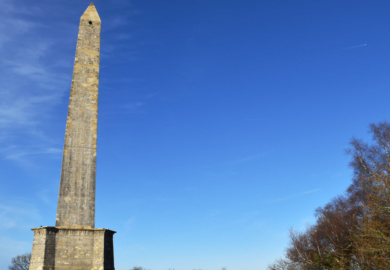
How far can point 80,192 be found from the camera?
18484mm

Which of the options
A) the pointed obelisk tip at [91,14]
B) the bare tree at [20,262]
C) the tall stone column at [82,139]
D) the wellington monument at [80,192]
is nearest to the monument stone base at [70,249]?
the wellington monument at [80,192]

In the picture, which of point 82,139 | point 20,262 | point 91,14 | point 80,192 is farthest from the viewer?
point 20,262

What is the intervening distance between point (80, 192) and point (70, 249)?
9.06 feet

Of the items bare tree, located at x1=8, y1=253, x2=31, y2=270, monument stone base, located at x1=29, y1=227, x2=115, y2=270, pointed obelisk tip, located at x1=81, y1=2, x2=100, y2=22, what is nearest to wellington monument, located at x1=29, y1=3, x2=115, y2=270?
monument stone base, located at x1=29, y1=227, x2=115, y2=270

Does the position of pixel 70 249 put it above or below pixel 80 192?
below

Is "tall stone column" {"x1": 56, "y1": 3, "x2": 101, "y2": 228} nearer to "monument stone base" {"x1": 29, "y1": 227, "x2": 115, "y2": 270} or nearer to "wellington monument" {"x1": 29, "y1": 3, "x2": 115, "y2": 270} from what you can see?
"wellington monument" {"x1": 29, "y1": 3, "x2": 115, "y2": 270}

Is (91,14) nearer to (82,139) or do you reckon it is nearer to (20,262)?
(82,139)

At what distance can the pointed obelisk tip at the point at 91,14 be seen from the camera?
22533mm

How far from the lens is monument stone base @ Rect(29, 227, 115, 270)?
656 inches

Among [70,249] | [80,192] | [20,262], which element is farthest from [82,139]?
[20,262]

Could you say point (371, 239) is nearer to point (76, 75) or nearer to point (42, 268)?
point (42, 268)

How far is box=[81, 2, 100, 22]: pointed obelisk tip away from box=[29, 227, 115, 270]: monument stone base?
12540 millimetres

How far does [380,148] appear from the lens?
30.6 meters

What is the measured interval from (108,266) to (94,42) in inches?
493
